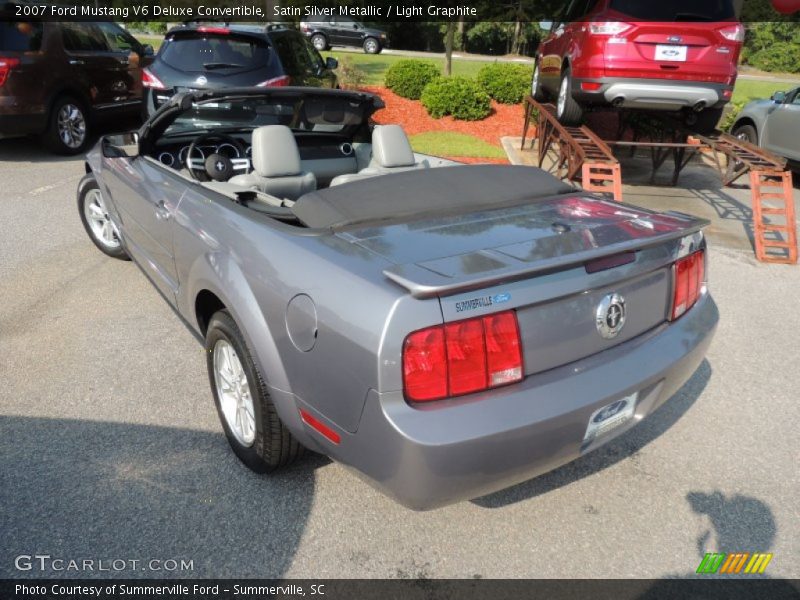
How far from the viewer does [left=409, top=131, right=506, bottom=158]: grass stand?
420 inches

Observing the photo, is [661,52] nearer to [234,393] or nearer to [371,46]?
[234,393]

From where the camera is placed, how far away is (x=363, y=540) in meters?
2.37

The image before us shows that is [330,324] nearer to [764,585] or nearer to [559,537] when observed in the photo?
[559,537]

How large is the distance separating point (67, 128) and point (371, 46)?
23.1 metres

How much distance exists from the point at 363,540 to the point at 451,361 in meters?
0.96

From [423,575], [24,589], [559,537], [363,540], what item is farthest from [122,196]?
[559,537]

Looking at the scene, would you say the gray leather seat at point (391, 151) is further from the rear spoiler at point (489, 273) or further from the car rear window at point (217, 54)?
the car rear window at point (217, 54)

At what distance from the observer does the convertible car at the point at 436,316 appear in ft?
6.04

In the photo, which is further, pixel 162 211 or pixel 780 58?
pixel 780 58

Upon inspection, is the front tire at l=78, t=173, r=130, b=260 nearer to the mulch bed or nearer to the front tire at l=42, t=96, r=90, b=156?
the front tire at l=42, t=96, r=90, b=156

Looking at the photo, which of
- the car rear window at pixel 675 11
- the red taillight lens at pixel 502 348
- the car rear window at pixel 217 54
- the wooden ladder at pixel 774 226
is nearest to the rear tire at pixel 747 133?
the car rear window at pixel 675 11

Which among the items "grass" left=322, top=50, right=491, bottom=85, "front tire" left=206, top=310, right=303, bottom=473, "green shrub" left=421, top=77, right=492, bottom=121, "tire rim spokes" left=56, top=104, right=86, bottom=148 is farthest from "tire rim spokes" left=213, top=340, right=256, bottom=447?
"grass" left=322, top=50, right=491, bottom=85

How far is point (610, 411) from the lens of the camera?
2.19 meters

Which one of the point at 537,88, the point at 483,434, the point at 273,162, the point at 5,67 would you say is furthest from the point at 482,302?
the point at 537,88
